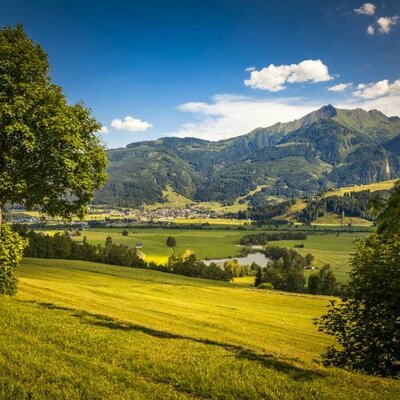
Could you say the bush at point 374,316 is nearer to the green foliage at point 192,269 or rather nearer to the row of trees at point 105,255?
the green foliage at point 192,269

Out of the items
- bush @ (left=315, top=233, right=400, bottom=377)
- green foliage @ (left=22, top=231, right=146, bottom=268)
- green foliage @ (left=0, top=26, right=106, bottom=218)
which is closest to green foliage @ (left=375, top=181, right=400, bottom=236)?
bush @ (left=315, top=233, right=400, bottom=377)

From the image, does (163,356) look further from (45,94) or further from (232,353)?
(45,94)

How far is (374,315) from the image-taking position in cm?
1644

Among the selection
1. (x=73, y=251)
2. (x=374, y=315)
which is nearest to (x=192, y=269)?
(x=73, y=251)

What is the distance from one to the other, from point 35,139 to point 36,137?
431 millimetres

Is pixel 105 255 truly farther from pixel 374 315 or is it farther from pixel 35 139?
pixel 374 315

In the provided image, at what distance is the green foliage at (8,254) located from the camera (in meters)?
26.3

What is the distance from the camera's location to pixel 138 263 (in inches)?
6206

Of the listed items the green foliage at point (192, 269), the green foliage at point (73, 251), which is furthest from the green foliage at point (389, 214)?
the green foliage at point (73, 251)

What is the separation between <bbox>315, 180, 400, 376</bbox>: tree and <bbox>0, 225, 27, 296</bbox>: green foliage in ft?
67.8

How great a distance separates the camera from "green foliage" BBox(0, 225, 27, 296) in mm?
26297

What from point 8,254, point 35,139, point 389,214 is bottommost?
point 8,254

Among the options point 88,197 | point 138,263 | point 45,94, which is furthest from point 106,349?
point 138,263

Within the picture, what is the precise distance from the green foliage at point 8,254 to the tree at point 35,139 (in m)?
0.08
